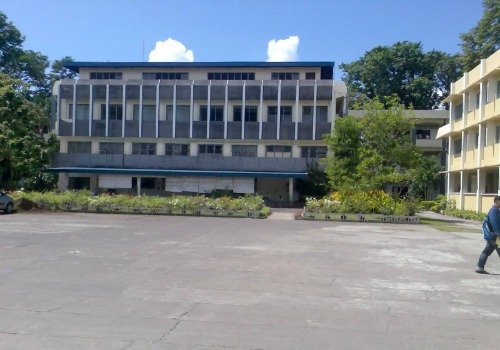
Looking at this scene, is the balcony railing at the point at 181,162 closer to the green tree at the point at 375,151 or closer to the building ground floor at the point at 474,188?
the green tree at the point at 375,151

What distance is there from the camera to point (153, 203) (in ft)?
107

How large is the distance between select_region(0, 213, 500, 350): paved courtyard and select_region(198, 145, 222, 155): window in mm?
30884

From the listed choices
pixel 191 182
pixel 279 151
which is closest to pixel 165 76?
pixel 191 182

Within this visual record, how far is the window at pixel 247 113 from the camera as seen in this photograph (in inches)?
1844

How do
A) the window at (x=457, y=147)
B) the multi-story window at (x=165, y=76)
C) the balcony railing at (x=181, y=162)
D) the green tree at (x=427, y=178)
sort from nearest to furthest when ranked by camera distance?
1. the window at (x=457, y=147)
2. the balcony railing at (x=181, y=162)
3. the green tree at (x=427, y=178)
4. the multi-story window at (x=165, y=76)

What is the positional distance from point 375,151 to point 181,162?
20686 mm

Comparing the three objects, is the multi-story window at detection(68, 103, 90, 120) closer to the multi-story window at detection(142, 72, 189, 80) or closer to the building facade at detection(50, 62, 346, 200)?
the building facade at detection(50, 62, 346, 200)

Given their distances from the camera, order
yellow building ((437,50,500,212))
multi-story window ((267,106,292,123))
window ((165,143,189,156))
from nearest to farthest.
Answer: yellow building ((437,50,500,212)), multi-story window ((267,106,292,123)), window ((165,143,189,156))

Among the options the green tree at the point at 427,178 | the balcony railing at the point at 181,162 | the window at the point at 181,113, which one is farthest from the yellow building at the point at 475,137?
the window at the point at 181,113

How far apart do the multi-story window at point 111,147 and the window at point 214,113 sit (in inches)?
323

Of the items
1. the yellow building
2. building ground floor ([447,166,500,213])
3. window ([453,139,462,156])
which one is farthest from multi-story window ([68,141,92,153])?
window ([453,139,462,156])

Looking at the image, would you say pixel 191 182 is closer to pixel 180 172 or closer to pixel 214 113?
pixel 180 172

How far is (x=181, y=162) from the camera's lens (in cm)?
4625

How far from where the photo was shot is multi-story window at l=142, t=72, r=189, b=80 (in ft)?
166
